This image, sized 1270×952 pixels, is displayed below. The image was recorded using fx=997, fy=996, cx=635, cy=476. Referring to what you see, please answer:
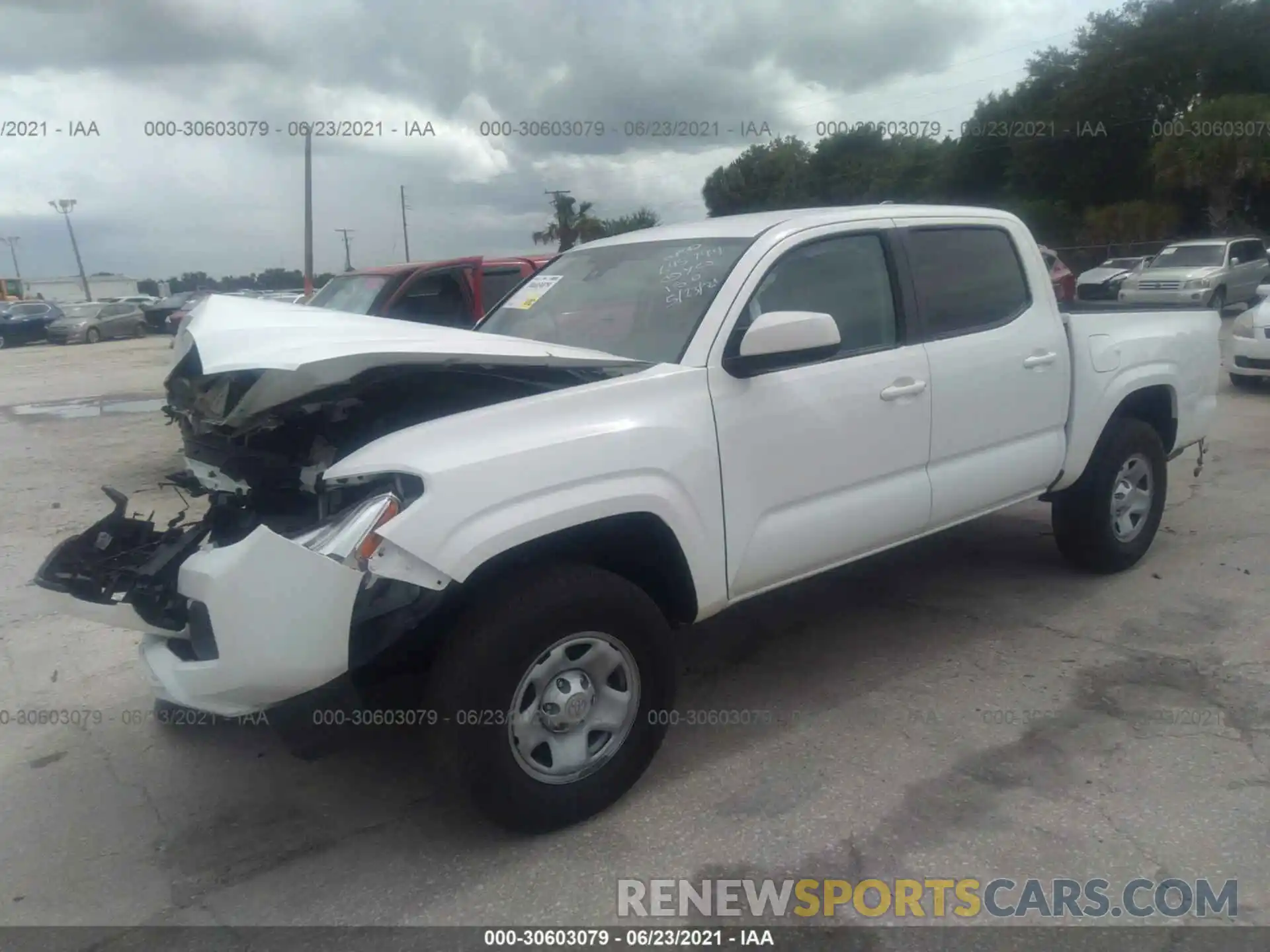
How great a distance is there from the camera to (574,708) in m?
3.06

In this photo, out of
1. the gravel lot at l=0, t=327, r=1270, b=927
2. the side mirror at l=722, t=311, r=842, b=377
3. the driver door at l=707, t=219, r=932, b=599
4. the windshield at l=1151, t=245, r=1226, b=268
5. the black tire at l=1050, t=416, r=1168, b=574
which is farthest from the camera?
the windshield at l=1151, t=245, r=1226, b=268

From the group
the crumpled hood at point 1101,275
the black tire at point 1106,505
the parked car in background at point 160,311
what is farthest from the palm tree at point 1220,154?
the parked car in background at point 160,311

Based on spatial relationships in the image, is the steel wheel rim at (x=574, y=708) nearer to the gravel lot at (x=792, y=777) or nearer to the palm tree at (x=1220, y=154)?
the gravel lot at (x=792, y=777)

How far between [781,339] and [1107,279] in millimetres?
24853

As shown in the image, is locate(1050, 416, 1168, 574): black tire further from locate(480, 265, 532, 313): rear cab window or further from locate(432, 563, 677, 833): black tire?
locate(480, 265, 532, 313): rear cab window

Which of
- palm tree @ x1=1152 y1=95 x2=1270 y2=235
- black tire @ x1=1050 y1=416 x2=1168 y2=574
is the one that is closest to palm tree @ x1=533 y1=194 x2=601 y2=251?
palm tree @ x1=1152 y1=95 x2=1270 y2=235

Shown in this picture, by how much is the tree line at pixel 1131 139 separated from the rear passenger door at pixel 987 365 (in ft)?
90.7

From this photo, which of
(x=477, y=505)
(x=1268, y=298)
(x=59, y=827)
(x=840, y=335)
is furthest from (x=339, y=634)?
(x=1268, y=298)

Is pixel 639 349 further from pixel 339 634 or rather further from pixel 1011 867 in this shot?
pixel 1011 867

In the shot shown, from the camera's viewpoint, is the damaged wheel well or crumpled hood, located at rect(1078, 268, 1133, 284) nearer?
the damaged wheel well

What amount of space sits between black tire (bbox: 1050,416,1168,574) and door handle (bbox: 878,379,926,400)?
1.47 m

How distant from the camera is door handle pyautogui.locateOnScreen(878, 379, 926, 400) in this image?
12.6ft

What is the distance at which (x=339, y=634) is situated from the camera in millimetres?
2660

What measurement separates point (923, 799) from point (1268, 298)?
1119 cm
